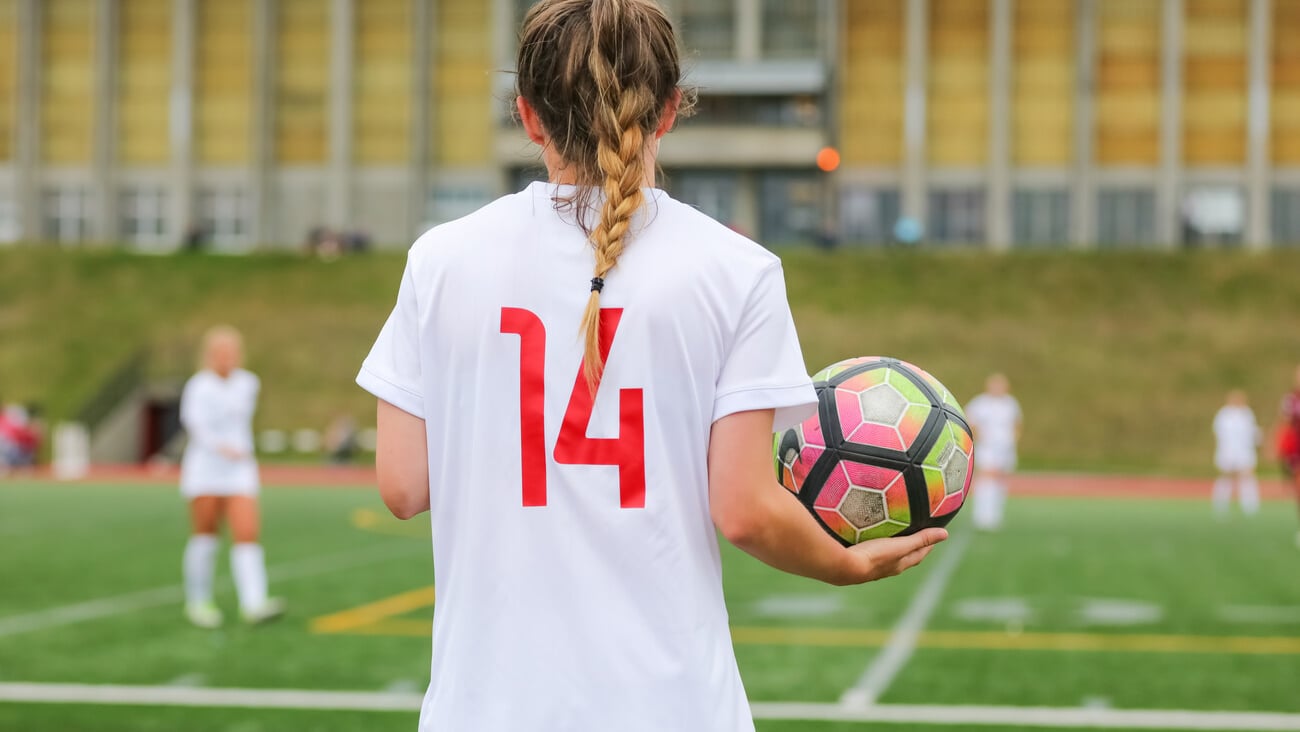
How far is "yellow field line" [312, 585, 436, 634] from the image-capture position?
11.0 m

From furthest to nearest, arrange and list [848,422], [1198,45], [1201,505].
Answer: [1198,45], [1201,505], [848,422]

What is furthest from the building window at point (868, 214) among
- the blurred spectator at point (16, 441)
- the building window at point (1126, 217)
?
the blurred spectator at point (16, 441)

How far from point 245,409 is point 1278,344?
36498 mm

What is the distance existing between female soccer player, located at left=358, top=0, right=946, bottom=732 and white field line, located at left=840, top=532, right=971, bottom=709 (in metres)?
6.10

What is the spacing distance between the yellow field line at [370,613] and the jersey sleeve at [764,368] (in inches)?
345

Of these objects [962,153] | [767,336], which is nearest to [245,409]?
[767,336]

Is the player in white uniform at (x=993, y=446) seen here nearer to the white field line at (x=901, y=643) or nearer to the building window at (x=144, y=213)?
the white field line at (x=901, y=643)

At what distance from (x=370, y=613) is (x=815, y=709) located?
4831mm

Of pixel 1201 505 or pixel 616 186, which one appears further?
pixel 1201 505

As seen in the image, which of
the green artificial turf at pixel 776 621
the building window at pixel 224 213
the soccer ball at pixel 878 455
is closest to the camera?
the soccer ball at pixel 878 455

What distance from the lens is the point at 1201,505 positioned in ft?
89.8

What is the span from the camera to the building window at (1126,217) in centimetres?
5525

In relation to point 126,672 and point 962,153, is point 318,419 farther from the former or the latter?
point 126,672

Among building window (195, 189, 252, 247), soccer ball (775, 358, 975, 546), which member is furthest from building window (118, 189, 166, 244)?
soccer ball (775, 358, 975, 546)
